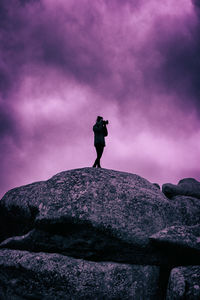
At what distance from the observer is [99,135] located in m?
12.6

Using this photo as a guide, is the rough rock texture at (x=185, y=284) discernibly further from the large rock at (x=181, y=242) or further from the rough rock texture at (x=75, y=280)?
the rough rock texture at (x=75, y=280)

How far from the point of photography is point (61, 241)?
8430 millimetres

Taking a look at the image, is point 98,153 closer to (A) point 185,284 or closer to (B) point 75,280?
(B) point 75,280

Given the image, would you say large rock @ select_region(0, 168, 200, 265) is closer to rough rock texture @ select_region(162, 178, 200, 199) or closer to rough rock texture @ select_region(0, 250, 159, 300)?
rough rock texture @ select_region(0, 250, 159, 300)

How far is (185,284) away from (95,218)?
11.8 feet

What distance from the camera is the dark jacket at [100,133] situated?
1245 centimetres

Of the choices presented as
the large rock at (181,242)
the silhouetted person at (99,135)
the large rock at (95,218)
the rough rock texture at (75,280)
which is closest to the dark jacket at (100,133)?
the silhouetted person at (99,135)

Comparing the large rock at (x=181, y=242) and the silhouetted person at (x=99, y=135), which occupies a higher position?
the silhouetted person at (x=99, y=135)

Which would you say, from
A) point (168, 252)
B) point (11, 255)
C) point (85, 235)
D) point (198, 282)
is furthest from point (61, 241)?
point (198, 282)

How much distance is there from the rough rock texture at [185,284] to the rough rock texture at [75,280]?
1.32 m

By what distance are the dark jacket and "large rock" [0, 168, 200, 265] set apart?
276 cm

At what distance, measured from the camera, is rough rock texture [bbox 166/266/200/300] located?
600 centimetres

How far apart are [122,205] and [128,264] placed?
2.23m

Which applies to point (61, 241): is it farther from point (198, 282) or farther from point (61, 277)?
point (198, 282)
